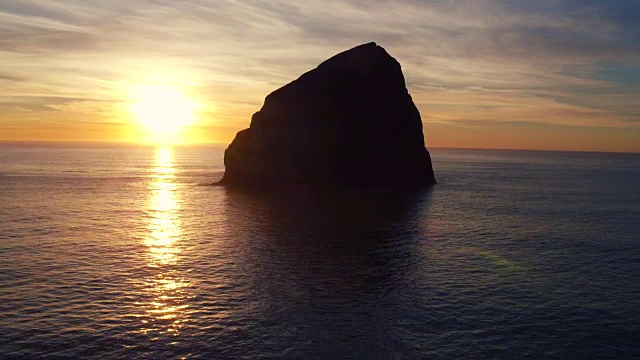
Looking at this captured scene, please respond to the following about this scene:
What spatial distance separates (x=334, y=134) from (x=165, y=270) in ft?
242

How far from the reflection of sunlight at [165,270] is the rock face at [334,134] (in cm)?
2897

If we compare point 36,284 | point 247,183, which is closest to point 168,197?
point 247,183

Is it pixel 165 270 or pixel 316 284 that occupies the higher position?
pixel 165 270

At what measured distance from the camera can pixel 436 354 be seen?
29.0m

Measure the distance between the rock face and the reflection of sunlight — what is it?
2897 cm

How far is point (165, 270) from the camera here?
46.8 m

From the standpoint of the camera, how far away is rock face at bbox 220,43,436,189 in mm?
114500

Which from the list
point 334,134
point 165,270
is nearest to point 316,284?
point 165,270

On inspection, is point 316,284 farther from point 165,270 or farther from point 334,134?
point 334,134

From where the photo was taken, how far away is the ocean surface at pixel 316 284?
3041 cm

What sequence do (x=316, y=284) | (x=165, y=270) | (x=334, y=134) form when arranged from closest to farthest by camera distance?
(x=316, y=284) → (x=165, y=270) → (x=334, y=134)

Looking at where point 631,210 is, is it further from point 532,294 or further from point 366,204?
point 532,294

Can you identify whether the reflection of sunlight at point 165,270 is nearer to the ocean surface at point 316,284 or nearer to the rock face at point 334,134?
the ocean surface at point 316,284

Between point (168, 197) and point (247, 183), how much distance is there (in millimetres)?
21075
